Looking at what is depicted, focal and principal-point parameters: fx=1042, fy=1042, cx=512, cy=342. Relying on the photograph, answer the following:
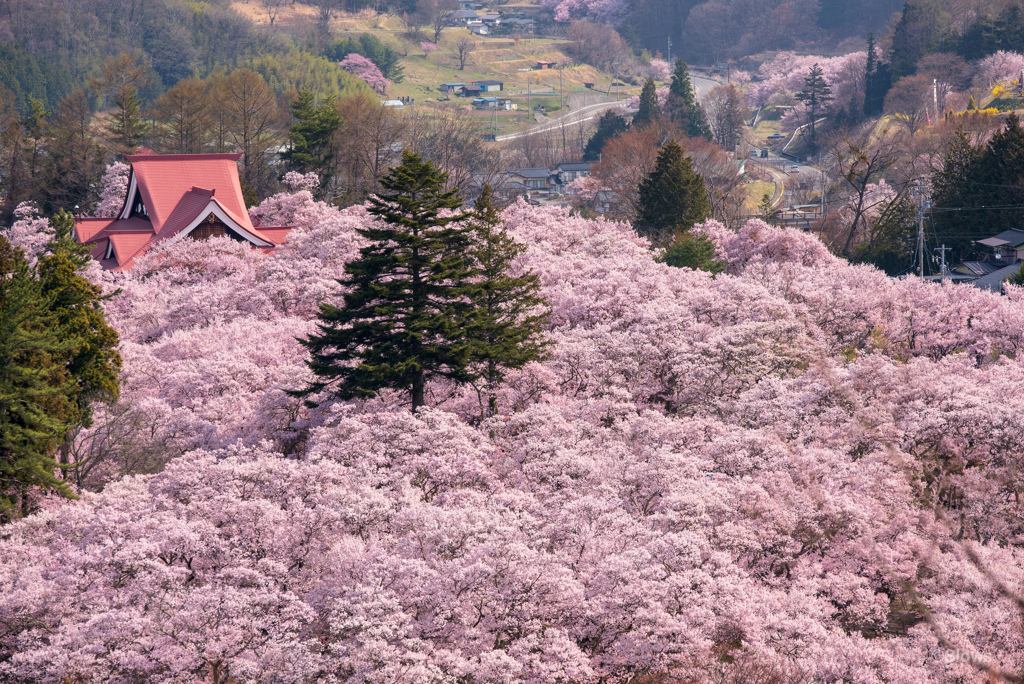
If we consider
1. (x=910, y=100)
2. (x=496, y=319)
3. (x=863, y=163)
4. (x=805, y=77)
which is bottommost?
(x=863, y=163)

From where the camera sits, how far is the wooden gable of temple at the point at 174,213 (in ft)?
189

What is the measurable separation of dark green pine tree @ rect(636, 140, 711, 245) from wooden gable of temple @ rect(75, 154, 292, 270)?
21300 mm

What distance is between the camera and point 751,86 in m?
195

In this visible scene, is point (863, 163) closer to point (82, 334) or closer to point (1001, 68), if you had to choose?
point (1001, 68)

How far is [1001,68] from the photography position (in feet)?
385

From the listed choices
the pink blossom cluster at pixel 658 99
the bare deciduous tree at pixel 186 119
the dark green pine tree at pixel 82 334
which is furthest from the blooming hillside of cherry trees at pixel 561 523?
the pink blossom cluster at pixel 658 99

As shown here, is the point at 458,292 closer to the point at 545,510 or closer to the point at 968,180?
the point at 545,510

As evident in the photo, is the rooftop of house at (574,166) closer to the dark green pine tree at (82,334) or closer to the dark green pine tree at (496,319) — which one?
the dark green pine tree at (496,319)

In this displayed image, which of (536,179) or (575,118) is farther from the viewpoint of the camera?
(575,118)

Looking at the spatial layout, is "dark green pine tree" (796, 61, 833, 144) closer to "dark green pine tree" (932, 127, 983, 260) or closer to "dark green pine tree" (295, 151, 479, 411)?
"dark green pine tree" (932, 127, 983, 260)

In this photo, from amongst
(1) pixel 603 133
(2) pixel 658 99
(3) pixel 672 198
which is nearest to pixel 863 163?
(1) pixel 603 133

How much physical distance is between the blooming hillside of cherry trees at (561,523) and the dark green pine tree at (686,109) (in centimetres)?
9946

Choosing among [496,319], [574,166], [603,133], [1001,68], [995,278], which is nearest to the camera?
[496,319]

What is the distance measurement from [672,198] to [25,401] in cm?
4188
